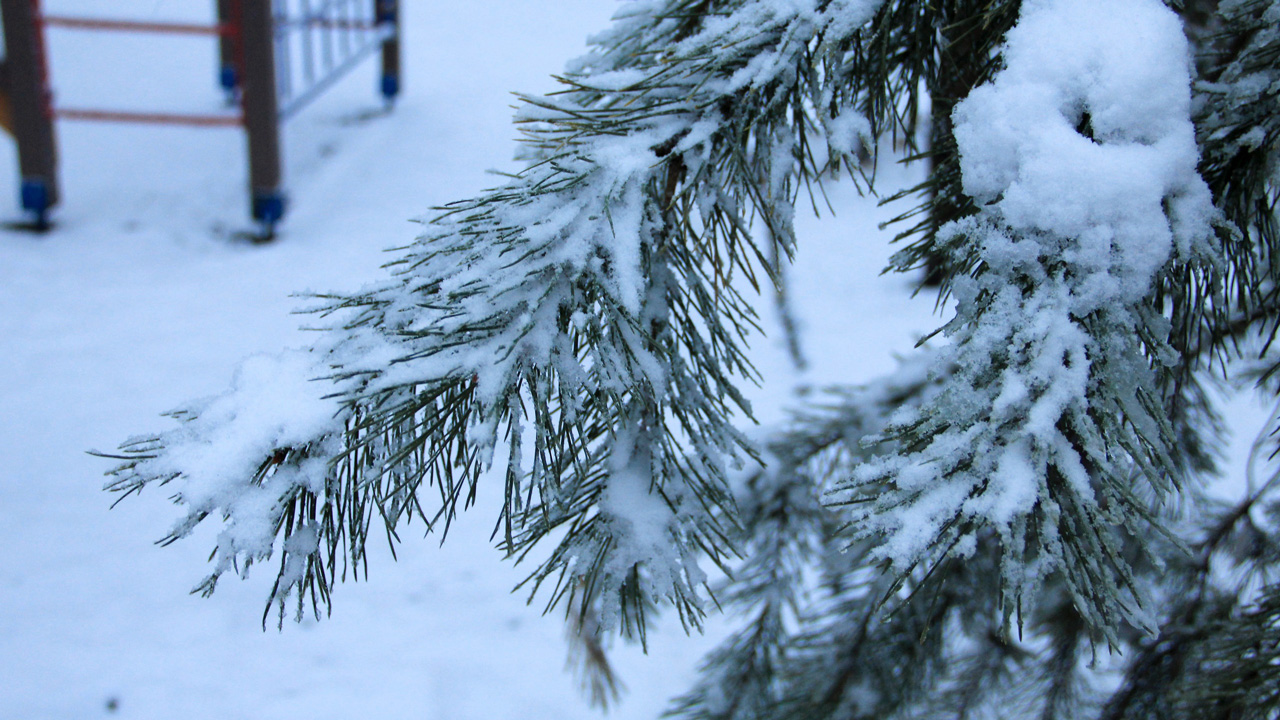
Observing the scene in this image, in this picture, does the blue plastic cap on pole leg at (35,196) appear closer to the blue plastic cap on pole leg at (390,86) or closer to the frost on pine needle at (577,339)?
the blue plastic cap on pole leg at (390,86)

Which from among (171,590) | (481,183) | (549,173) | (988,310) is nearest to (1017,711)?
(988,310)

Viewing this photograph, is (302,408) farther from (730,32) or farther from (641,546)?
(730,32)

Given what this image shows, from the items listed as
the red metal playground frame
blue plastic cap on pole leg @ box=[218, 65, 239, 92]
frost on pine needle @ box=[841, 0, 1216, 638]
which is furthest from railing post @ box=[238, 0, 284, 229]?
frost on pine needle @ box=[841, 0, 1216, 638]

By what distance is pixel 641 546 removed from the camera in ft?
2.06

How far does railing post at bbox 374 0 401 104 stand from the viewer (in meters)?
4.73

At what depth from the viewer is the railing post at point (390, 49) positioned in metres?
4.73

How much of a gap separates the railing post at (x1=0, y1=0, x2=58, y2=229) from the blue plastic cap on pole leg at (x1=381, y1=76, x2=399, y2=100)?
1854 mm

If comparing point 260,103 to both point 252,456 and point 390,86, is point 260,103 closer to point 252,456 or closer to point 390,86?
point 390,86

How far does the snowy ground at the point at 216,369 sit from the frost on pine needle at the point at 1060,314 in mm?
1488

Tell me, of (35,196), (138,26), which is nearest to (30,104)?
(35,196)

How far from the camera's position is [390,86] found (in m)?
4.96

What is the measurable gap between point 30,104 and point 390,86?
78.2 inches

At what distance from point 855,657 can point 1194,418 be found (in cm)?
56

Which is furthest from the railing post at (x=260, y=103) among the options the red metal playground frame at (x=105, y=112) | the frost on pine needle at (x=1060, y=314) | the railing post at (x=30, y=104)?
the frost on pine needle at (x=1060, y=314)
